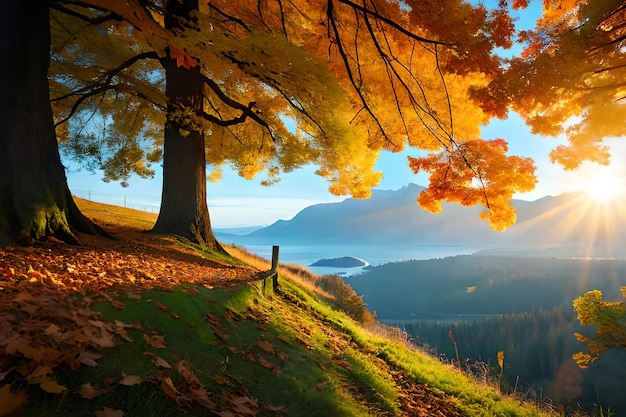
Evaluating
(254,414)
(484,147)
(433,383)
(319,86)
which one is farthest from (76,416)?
(484,147)

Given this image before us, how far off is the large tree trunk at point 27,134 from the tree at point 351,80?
49.6 inches

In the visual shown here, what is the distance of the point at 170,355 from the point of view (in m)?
3.48

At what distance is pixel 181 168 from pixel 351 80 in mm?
5372

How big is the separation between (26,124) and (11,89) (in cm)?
59

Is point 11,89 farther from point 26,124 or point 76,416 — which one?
point 76,416

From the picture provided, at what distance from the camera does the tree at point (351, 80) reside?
7.80 metres

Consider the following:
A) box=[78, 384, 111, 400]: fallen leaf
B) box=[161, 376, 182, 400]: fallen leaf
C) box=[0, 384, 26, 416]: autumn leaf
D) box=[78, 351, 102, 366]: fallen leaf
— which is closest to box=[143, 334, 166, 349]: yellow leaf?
box=[78, 351, 102, 366]: fallen leaf

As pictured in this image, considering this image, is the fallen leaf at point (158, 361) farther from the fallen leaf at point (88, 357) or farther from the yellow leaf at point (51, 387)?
Result: the yellow leaf at point (51, 387)

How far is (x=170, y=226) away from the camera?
36.6 feet

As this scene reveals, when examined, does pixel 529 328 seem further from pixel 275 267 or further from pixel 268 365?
pixel 268 365

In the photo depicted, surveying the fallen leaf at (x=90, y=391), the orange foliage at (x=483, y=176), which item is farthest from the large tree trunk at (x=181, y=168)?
the fallen leaf at (x=90, y=391)

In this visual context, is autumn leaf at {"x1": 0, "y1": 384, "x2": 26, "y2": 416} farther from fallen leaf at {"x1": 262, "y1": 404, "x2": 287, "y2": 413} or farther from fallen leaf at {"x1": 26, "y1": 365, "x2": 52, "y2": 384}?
fallen leaf at {"x1": 262, "y1": 404, "x2": 287, "y2": 413}

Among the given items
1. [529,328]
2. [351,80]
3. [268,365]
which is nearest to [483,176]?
[351,80]

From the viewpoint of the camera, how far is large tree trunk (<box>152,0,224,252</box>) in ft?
36.2
